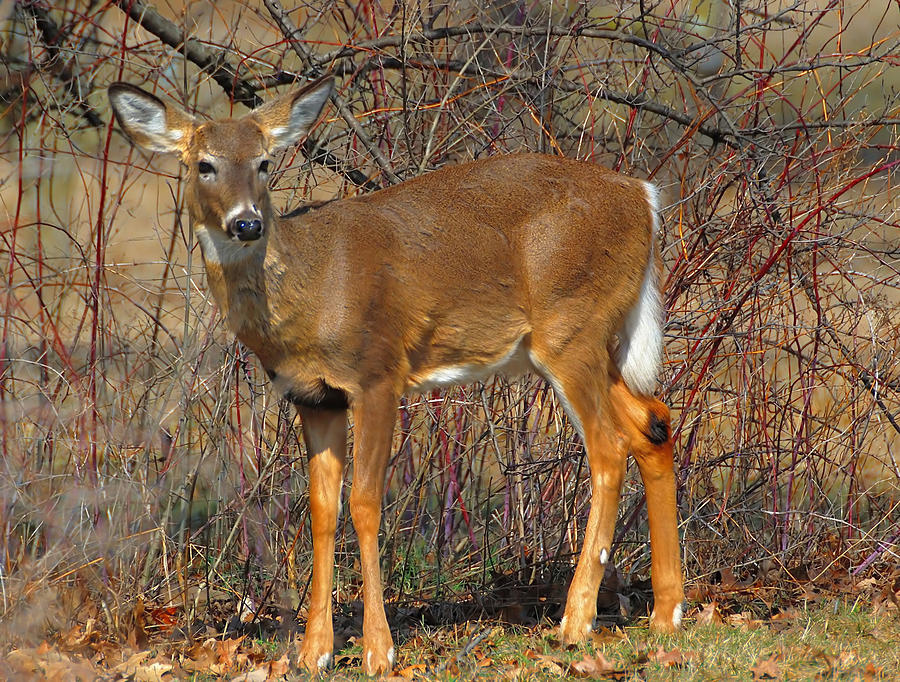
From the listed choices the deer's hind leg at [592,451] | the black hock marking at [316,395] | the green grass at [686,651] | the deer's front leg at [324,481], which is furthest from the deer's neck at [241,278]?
the green grass at [686,651]

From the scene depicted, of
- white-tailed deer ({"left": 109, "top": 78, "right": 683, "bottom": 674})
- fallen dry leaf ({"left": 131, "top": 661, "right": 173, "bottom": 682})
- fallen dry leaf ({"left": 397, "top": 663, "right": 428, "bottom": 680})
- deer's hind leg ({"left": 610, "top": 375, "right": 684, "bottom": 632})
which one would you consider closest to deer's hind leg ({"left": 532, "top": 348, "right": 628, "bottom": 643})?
white-tailed deer ({"left": 109, "top": 78, "right": 683, "bottom": 674})

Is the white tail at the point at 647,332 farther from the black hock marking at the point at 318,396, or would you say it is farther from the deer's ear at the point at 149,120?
the deer's ear at the point at 149,120

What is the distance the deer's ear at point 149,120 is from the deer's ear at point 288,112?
31 cm

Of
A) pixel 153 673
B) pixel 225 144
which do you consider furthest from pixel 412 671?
pixel 225 144

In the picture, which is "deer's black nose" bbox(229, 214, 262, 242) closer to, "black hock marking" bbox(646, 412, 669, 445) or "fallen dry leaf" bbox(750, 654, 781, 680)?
"black hock marking" bbox(646, 412, 669, 445)

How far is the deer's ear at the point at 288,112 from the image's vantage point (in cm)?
520

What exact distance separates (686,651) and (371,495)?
4.93 ft

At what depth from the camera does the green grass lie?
4820 mm

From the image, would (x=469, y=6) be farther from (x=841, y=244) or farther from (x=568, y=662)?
(x=568, y=662)

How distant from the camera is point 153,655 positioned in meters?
5.29

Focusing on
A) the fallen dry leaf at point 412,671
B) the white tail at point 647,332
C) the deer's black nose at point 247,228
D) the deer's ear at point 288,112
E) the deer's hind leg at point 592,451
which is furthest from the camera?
the white tail at point 647,332

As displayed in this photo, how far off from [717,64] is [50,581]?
5.26 metres

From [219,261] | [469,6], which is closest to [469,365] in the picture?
[219,261]

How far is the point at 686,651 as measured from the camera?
5098 millimetres
